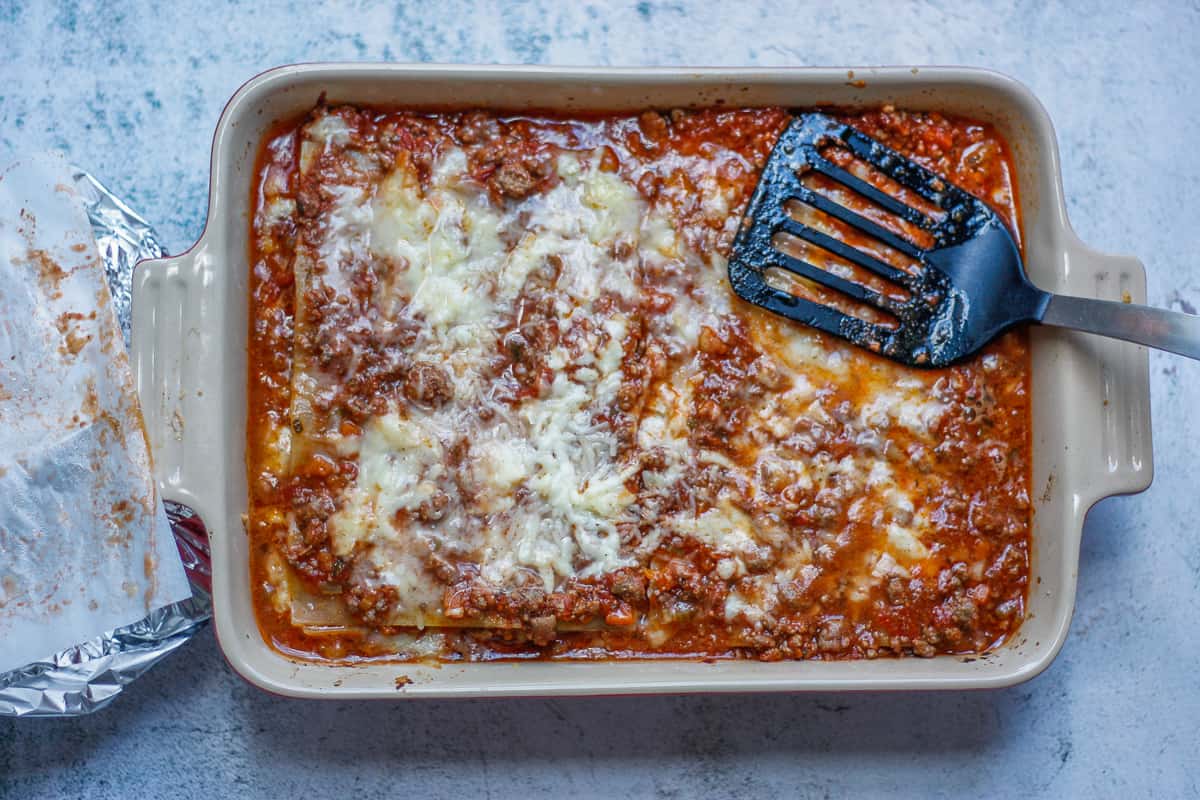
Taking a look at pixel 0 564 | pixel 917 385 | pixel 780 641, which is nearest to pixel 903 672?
pixel 780 641

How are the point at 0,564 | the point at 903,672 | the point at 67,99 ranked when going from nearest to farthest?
the point at 903,672 → the point at 0,564 → the point at 67,99

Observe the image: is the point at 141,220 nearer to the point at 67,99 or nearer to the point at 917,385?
the point at 67,99

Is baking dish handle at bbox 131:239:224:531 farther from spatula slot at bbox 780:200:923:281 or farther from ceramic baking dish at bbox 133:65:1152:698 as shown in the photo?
spatula slot at bbox 780:200:923:281

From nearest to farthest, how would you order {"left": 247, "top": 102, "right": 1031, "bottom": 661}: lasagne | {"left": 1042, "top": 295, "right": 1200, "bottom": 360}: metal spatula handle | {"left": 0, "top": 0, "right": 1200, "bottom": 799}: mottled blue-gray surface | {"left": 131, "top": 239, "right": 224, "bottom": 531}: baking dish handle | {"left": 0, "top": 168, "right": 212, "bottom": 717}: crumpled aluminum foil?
1. {"left": 1042, "top": 295, "right": 1200, "bottom": 360}: metal spatula handle
2. {"left": 131, "top": 239, "right": 224, "bottom": 531}: baking dish handle
3. {"left": 247, "top": 102, "right": 1031, "bottom": 661}: lasagne
4. {"left": 0, "top": 168, "right": 212, "bottom": 717}: crumpled aluminum foil
5. {"left": 0, "top": 0, "right": 1200, "bottom": 799}: mottled blue-gray surface

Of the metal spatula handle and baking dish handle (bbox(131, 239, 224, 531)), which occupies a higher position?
the metal spatula handle

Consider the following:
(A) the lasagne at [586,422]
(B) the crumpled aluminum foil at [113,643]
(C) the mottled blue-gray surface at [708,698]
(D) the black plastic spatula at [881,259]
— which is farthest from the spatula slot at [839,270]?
(B) the crumpled aluminum foil at [113,643]

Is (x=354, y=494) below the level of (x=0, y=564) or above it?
above

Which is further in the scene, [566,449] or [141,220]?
[141,220]

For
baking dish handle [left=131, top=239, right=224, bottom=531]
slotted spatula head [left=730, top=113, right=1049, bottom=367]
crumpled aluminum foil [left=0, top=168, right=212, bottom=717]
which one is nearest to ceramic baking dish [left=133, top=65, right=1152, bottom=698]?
baking dish handle [left=131, top=239, right=224, bottom=531]
